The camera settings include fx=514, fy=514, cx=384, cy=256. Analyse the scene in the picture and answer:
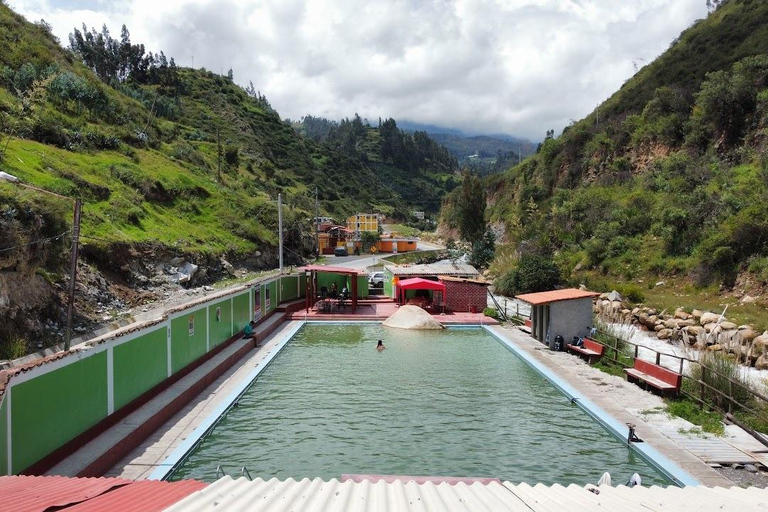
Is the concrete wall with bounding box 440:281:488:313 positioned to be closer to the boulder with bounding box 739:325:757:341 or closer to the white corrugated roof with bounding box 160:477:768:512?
the boulder with bounding box 739:325:757:341

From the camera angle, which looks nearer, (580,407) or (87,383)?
(87,383)

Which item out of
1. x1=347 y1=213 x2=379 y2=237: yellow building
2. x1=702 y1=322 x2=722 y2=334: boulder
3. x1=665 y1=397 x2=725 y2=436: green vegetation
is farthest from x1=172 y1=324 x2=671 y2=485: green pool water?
x1=347 y1=213 x2=379 y2=237: yellow building

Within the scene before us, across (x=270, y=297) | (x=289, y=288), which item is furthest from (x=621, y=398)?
(x=289, y=288)

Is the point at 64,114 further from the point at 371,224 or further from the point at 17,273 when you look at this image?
the point at 371,224

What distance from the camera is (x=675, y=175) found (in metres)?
34.3

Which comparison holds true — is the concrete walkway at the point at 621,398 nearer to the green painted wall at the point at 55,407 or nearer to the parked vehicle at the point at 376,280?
the green painted wall at the point at 55,407

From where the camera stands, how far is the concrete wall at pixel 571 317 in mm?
17453

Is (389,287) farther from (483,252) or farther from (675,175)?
(675,175)

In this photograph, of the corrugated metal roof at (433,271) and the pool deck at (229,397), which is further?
the corrugated metal roof at (433,271)

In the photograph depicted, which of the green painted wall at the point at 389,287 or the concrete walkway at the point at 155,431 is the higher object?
the green painted wall at the point at 389,287

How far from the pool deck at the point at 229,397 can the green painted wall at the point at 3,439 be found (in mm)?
965

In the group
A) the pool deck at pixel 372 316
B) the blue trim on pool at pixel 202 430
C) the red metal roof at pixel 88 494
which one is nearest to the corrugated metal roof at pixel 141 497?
the red metal roof at pixel 88 494

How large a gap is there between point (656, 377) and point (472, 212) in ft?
130

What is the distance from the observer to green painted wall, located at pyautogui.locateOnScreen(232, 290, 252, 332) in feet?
58.6
